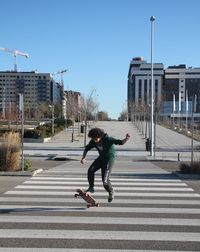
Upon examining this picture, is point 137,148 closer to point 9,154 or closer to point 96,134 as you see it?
point 9,154

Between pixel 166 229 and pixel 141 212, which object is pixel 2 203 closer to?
pixel 141 212

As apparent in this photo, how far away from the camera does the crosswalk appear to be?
7406 millimetres

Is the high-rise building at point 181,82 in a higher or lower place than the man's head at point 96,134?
higher

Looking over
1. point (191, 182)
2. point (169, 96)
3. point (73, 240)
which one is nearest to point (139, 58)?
Result: point (169, 96)

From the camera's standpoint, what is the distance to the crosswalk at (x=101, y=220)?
7406 mm

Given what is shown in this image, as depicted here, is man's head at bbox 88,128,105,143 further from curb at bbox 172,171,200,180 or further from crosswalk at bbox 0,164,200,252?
curb at bbox 172,171,200,180

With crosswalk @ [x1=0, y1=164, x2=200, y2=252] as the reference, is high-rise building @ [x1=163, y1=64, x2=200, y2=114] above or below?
above

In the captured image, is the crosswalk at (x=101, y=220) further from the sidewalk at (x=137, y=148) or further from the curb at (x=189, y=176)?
the sidewalk at (x=137, y=148)

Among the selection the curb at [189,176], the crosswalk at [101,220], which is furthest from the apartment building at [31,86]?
the crosswalk at [101,220]

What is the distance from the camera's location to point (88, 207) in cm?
1059

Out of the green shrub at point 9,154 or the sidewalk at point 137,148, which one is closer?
the green shrub at point 9,154

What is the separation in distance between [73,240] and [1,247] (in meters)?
1.08

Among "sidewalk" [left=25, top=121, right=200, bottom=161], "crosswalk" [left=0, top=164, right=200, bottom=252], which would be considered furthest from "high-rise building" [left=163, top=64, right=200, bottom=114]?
"crosswalk" [left=0, top=164, right=200, bottom=252]

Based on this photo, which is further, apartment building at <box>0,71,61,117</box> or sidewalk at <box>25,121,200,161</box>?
apartment building at <box>0,71,61,117</box>
